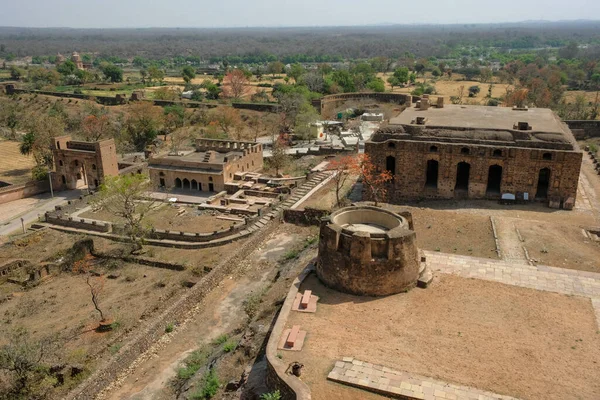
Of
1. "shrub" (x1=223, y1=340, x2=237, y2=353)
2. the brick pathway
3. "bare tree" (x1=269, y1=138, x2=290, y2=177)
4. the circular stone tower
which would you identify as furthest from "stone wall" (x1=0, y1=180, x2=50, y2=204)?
the brick pathway

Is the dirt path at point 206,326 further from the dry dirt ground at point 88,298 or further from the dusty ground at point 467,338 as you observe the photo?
the dusty ground at point 467,338

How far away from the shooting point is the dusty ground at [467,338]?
1406 cm

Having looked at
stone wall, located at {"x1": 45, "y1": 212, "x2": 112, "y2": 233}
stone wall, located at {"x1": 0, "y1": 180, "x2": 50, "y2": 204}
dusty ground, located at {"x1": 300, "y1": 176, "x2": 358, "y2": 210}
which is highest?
dusty ground, located at {"x1": 300, "y1": 176, "x2": 358, "y2": 210}

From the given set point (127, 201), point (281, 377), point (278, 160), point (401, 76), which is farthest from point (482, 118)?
point (401, 76)

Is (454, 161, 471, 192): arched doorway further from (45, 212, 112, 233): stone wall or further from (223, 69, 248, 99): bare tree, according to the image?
(223, 69, 248, 99): bare tree

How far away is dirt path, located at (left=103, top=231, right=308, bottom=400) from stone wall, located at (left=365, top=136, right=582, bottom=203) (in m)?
7.51

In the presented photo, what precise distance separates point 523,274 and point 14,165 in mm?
54818

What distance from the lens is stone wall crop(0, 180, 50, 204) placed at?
144ft

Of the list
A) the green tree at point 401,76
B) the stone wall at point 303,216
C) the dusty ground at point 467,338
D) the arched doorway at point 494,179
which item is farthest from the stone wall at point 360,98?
the dusty ground at point 467,338

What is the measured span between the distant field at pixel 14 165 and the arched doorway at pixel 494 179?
1638 inches

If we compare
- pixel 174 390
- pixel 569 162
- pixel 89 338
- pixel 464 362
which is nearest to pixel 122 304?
pixel 89 338

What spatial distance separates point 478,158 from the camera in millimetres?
29000

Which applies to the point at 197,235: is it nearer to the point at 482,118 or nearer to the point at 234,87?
the point at 482,118

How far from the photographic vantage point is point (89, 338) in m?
21.5
